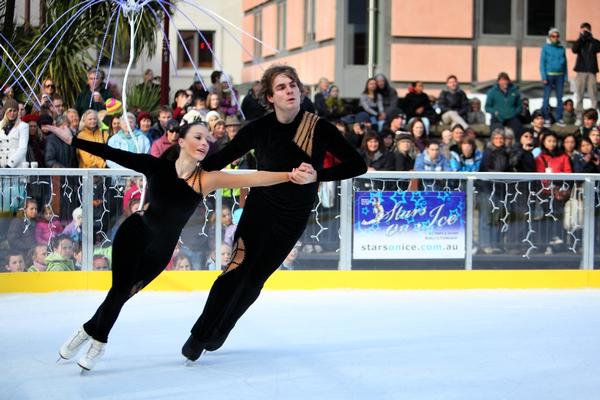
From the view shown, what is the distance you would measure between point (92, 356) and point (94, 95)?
20.0 ft

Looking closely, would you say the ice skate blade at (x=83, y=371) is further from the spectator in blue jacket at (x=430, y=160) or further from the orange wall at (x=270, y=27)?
the orange wall at (x=270, y=27)

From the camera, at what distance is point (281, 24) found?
74.7ft

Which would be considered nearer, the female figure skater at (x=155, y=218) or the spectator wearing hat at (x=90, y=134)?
the female figure skater at (x=155, y=218)

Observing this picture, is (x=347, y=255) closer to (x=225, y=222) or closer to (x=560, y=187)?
(x=225, y=222)

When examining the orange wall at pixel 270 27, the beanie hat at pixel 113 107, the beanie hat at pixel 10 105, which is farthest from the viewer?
the orange wall at pixel 270 27

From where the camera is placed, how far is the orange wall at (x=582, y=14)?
18.6 metres

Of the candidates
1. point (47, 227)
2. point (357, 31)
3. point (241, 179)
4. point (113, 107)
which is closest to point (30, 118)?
point (113, 107)

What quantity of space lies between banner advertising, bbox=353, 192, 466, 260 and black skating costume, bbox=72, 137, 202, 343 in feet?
13.9

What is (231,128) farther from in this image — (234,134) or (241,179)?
(241,179)

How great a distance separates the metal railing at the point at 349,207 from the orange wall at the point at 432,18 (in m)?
8.09

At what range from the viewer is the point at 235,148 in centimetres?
630

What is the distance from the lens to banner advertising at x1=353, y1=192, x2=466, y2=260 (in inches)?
405

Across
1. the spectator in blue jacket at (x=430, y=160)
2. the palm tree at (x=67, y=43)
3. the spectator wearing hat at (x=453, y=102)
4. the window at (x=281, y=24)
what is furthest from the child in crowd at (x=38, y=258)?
the window at (x=281, y=24)

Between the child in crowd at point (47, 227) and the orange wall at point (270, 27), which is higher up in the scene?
the orange wall at point (270, 27)
